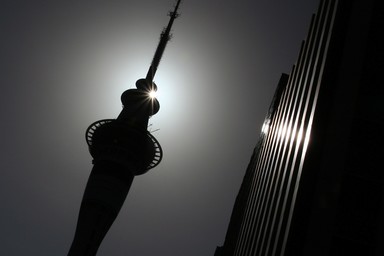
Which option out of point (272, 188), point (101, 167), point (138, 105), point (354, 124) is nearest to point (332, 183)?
point (354, 124)

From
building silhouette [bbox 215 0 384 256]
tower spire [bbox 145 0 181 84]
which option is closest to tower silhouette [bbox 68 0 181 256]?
tower spire [bbox 145 0 181 84]

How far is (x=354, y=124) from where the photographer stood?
2211 centimetres

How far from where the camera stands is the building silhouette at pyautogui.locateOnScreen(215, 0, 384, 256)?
19438mm

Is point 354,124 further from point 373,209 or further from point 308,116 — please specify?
point 373,209

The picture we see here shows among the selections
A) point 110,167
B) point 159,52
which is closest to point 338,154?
point 110,167

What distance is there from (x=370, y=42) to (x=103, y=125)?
5638 centimetres

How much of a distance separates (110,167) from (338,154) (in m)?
56.3

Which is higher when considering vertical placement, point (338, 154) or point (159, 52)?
point (159, 52)

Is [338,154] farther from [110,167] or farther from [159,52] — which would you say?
[159,52]

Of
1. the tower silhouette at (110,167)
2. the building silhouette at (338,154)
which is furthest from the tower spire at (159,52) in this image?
the building silhouette at (338,154)

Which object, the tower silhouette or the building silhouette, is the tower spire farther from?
the building silhouette

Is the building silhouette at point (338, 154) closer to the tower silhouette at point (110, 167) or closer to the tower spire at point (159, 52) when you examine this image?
the tower silhouette at point (110, 167)

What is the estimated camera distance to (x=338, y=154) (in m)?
21.1

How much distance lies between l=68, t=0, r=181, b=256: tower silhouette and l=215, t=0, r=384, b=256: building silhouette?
46.2m
